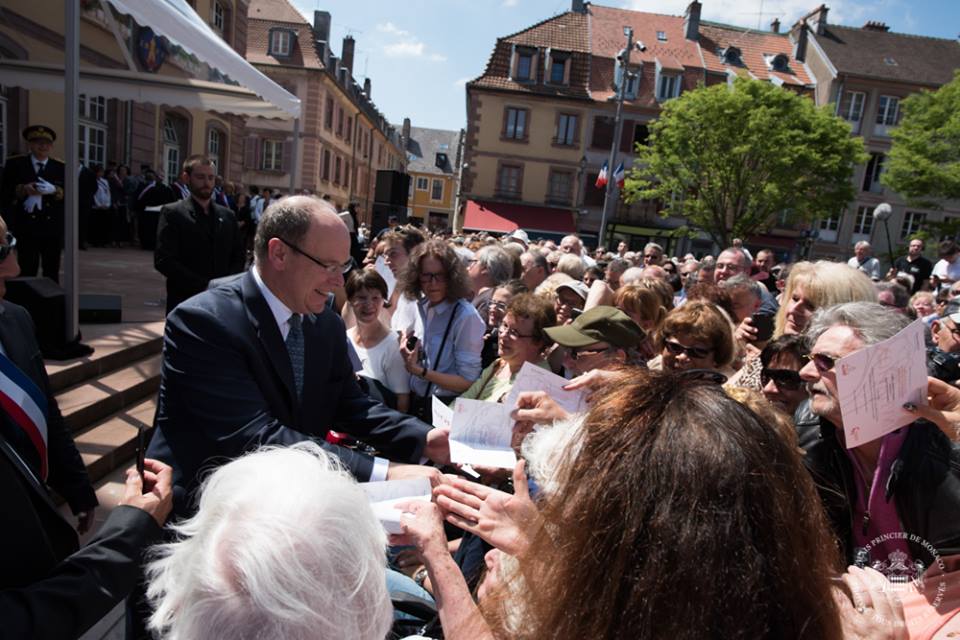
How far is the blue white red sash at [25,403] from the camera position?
1783 millimetres

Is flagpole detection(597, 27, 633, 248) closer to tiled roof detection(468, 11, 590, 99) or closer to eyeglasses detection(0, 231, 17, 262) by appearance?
tiled roof detection(468, 11, 590, 99)

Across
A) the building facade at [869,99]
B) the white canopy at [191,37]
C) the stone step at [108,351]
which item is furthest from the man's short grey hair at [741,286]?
the building facade at [869,99]

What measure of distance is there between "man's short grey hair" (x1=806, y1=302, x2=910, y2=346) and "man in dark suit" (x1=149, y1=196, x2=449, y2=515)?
1440 millimetres

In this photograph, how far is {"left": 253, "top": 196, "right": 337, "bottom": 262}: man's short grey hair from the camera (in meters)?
2.13

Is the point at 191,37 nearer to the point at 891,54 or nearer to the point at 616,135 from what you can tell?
the point at 616,135

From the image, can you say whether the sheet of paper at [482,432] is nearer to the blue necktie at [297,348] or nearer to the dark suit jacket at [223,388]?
the dark suit jacket at [223,388]

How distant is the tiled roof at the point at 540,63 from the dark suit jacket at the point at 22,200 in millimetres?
30555

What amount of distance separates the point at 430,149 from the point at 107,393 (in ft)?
252

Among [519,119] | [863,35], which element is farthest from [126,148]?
[863,35]

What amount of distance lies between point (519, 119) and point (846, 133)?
16.9 meters

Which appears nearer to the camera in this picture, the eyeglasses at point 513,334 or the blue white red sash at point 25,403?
the blue white red sash at point 25,403

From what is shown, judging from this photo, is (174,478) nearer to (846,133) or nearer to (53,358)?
(53,358)

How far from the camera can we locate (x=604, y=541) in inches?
39.0

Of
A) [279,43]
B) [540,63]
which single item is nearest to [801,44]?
[540,63]
